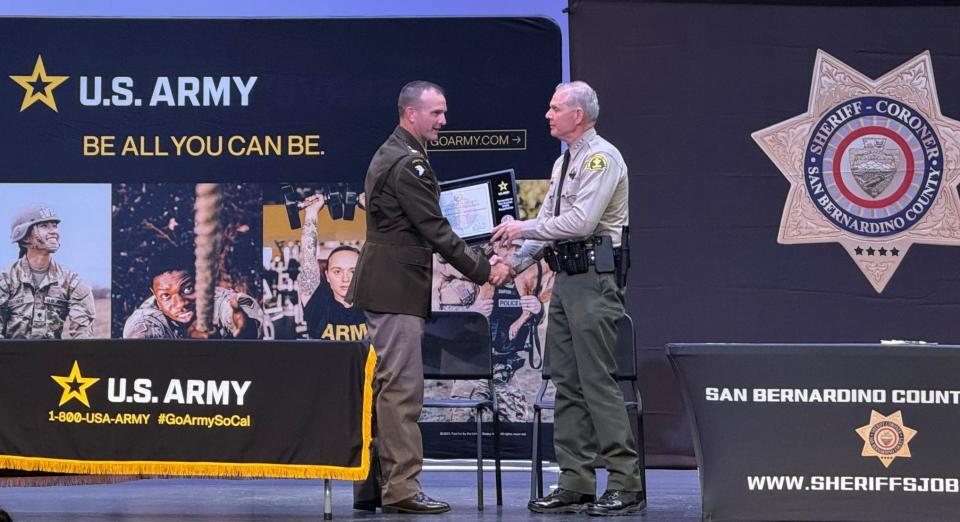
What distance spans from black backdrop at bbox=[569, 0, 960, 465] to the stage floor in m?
0.90

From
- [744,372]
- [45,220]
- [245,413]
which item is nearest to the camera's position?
[744,372]

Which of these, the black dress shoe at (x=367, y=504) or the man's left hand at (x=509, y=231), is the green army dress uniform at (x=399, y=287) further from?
the man's left hand at (x=509, y=231)

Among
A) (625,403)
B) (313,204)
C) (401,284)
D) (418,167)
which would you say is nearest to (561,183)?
(418,167)

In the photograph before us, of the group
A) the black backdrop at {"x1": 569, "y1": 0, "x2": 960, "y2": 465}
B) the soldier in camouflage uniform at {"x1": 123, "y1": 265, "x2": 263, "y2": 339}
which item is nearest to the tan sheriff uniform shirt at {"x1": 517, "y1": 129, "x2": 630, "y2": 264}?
the black backdrop at {"x1": 569, "y1": 0, "x2": 960, "y2": 465}

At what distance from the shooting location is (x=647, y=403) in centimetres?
604

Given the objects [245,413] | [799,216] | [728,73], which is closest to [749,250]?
[799,216]

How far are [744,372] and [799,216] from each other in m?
2.56

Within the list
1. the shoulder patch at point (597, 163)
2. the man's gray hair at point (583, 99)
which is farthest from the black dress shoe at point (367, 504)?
the man's gray hair at point (583, 99)

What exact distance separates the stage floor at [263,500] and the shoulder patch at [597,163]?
127cm

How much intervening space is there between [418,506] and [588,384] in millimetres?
761

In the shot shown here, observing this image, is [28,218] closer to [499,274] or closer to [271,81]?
[271,81]

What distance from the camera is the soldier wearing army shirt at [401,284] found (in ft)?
14.3

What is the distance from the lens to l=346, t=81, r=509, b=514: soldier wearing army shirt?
4.36m

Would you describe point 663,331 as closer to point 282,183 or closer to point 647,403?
point 647,403
